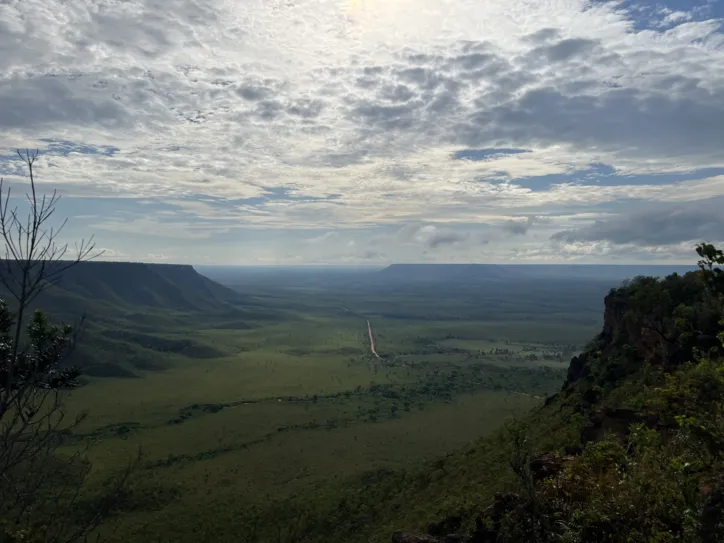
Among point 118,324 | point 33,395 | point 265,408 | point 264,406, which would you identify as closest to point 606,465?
point 33,395

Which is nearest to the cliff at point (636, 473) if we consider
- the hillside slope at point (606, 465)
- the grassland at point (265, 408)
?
the hillside slope at point (606, 465)

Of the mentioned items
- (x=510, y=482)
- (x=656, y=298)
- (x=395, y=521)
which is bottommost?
(x=395, y=521)

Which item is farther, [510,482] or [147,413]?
[147,413]

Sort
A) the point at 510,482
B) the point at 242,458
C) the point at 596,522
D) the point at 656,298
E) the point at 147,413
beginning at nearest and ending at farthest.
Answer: the point at 596,522
the point at 510,482
the point at 656,298
the point at 242,458
the point at 147,413

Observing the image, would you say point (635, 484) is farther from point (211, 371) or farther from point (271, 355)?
point (271, 355)

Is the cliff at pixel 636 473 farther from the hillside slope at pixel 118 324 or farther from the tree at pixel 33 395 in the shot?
the hillside slope at pixel 118 324

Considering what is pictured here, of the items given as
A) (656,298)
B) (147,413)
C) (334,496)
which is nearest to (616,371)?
(656,298)

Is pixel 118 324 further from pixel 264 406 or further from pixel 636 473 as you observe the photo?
pixel 636 473

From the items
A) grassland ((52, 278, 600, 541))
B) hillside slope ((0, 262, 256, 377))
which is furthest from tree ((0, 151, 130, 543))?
hillside slope ((0, 262, 256, 377))
